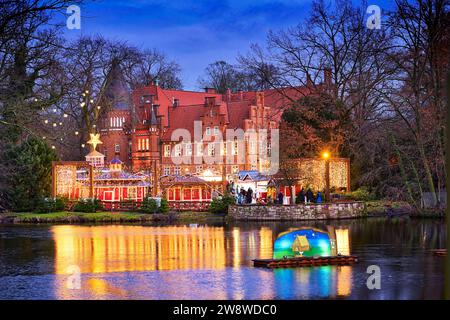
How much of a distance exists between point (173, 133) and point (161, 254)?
48.6 m

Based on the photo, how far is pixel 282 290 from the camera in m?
17.2

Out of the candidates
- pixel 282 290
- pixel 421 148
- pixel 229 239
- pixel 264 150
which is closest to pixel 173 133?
pixel 264 150

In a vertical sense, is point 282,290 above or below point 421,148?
below

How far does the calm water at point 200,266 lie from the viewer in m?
17.2

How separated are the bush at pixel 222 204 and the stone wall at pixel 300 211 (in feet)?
6.68

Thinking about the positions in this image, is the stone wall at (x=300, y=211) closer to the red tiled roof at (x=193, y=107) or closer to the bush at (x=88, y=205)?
the bush at (x=88, y=205)

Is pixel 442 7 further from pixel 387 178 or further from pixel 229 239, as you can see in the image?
pixel 229 239

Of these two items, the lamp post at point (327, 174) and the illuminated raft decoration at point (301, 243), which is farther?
the lamp post at point (327, 174)

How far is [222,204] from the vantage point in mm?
46438

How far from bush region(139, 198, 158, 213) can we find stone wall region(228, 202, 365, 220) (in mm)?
5192

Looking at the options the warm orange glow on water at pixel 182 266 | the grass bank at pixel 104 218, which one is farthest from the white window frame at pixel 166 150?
the warm orange glow on water at pixel 182 266

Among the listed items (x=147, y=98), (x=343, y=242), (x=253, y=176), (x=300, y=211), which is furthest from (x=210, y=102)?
(x=343, y=242)

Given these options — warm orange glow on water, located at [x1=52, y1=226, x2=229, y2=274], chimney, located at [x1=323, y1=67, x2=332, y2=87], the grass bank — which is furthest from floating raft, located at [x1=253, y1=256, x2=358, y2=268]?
chimney, located at [x1=323, y1=67, x2=332, y2=87]

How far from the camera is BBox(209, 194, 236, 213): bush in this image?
152 feet
